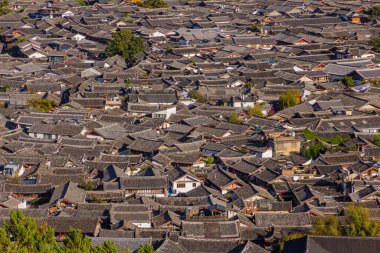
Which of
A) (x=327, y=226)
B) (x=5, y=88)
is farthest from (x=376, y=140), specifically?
(x=5, y=88)

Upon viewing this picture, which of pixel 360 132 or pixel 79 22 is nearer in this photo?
pixel 360 132

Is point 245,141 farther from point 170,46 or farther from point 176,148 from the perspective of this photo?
point 170,46

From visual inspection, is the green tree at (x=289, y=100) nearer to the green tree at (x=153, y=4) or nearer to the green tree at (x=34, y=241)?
the green tree at (x=34, y=241)

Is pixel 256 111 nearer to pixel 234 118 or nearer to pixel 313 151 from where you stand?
pixel 234 118

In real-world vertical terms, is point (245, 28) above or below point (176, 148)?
below

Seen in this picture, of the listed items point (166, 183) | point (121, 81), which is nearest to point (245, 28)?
point (121, 81)

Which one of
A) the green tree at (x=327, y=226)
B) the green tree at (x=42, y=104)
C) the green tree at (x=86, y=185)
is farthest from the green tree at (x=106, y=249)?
the green tree at (x=42, y=104)
